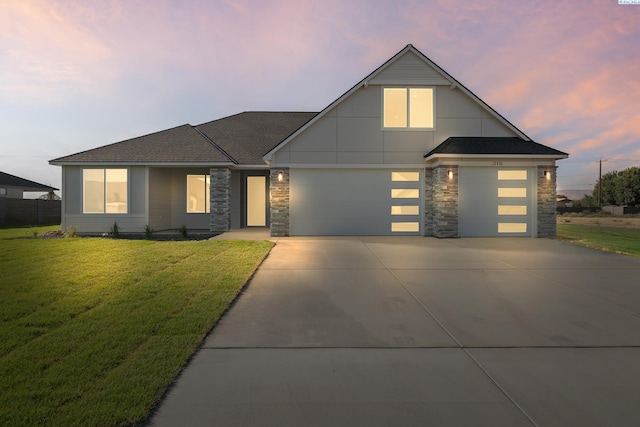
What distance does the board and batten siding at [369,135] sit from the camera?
13.6 metres

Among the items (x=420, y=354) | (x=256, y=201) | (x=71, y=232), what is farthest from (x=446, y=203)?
(x=71, y=232)

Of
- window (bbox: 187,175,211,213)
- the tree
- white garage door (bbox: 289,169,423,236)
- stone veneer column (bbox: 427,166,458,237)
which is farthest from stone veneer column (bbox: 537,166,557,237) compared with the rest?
the tree

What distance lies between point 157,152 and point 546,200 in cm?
1744

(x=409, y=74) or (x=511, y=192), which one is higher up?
(x=409, y=74)

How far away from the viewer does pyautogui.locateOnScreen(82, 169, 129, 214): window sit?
48.5ft

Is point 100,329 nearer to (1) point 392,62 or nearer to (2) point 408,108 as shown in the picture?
(2) point 408,108

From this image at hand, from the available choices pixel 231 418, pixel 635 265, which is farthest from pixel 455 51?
pixel 231 418

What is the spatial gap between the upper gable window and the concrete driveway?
8.74 m

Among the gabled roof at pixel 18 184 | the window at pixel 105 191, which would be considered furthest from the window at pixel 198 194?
the gabled roof at pixel 18 184

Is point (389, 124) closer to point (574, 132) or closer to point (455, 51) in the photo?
point (455, 51)

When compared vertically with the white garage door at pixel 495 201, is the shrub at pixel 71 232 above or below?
below

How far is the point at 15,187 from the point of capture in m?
31.4

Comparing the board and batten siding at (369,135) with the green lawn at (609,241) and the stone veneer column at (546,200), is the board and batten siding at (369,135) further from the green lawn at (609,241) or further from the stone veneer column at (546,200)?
the green lawn at (609,241)

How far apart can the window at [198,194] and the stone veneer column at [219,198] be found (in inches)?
75.2
